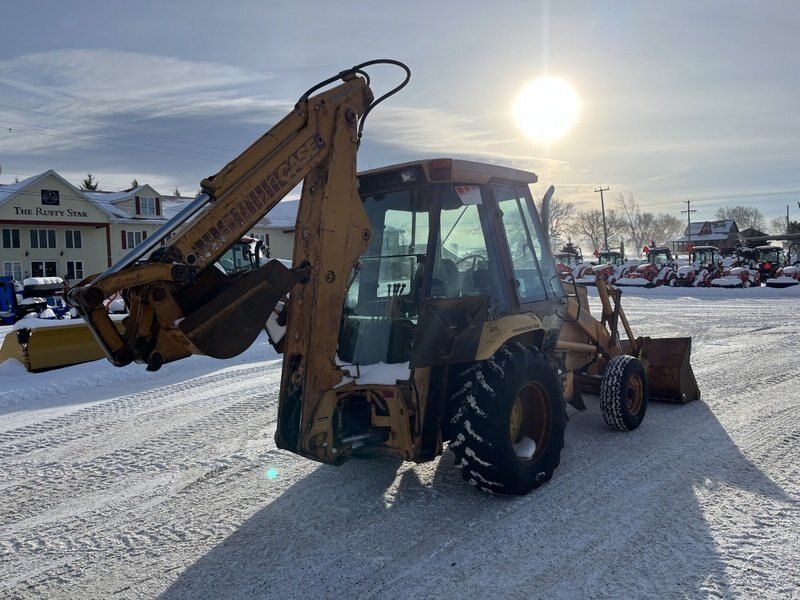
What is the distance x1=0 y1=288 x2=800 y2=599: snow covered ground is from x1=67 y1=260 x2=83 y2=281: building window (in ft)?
114

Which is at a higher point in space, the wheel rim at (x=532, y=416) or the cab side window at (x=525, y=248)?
the cab side window at (x=525, y=248)

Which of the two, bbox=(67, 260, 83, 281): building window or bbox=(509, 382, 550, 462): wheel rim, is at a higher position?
bbox=(67, 260, 83, 281): building window

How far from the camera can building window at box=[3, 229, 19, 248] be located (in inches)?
1410

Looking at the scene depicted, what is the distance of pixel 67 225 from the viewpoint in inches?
1500

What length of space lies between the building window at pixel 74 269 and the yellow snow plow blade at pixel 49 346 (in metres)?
31.0

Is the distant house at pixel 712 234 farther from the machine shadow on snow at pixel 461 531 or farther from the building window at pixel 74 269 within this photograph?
the machine shadow on snow at pixel 461 531

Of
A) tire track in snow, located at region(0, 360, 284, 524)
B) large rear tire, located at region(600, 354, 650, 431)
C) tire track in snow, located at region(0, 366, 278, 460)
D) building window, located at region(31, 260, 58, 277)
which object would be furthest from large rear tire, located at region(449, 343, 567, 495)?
building window, located at region(31, 260, 58, 277)

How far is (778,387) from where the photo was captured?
7711mm

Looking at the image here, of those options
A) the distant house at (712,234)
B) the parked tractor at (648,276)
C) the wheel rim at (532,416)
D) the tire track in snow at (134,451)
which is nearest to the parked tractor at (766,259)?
the parked tractor at (648,276)

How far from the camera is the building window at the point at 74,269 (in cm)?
3836

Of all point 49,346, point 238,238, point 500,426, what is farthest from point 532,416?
point 49,346

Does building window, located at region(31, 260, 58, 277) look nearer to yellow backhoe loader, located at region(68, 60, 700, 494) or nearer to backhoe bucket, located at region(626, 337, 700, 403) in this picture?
backhoe bucket, located at region(626, 337, 700, 403)

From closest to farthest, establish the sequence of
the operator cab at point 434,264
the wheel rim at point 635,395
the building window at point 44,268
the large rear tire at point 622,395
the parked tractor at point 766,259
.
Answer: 1. the operator cab at point 434,264
2. the large rear tire at point 622,395
3. the wheel rim at point 635,395
4. the parked tractor at point 766,259
5. the building window at point 44,268

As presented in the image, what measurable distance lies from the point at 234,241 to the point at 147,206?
136 feet
